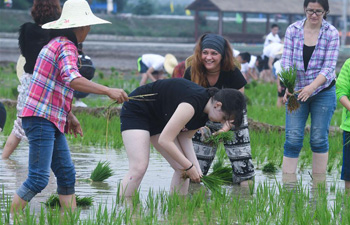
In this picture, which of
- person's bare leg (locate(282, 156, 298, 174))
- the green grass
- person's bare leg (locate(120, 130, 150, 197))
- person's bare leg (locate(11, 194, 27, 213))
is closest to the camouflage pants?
person's bare leg (locate(282, 156, 298, 174))

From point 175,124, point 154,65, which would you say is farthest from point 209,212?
point 154,65

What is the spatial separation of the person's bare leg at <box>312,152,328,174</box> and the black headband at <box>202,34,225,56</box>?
1615mm

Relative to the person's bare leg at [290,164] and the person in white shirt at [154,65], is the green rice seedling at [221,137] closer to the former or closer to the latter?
the person's bare leg at [290,164]

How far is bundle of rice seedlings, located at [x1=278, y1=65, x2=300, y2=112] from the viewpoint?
6.59 m

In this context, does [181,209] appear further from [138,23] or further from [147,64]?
[138,23]

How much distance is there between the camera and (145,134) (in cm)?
544

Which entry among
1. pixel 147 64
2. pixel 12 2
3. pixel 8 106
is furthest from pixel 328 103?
pixel 12 2

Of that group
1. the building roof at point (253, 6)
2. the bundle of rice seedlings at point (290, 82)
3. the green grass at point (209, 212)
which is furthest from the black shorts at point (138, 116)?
the building roof at point (253, 6)

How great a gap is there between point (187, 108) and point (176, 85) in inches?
12.4

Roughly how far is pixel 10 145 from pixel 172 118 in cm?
278

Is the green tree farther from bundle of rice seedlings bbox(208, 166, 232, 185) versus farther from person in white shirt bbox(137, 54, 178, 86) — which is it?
bundle of rice seedlings bbox(208, 166, 232, 185)

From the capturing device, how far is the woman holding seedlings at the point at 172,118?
502 centimetres

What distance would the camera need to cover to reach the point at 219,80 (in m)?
6.25

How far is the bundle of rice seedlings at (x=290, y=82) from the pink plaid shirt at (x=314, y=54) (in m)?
0.16
